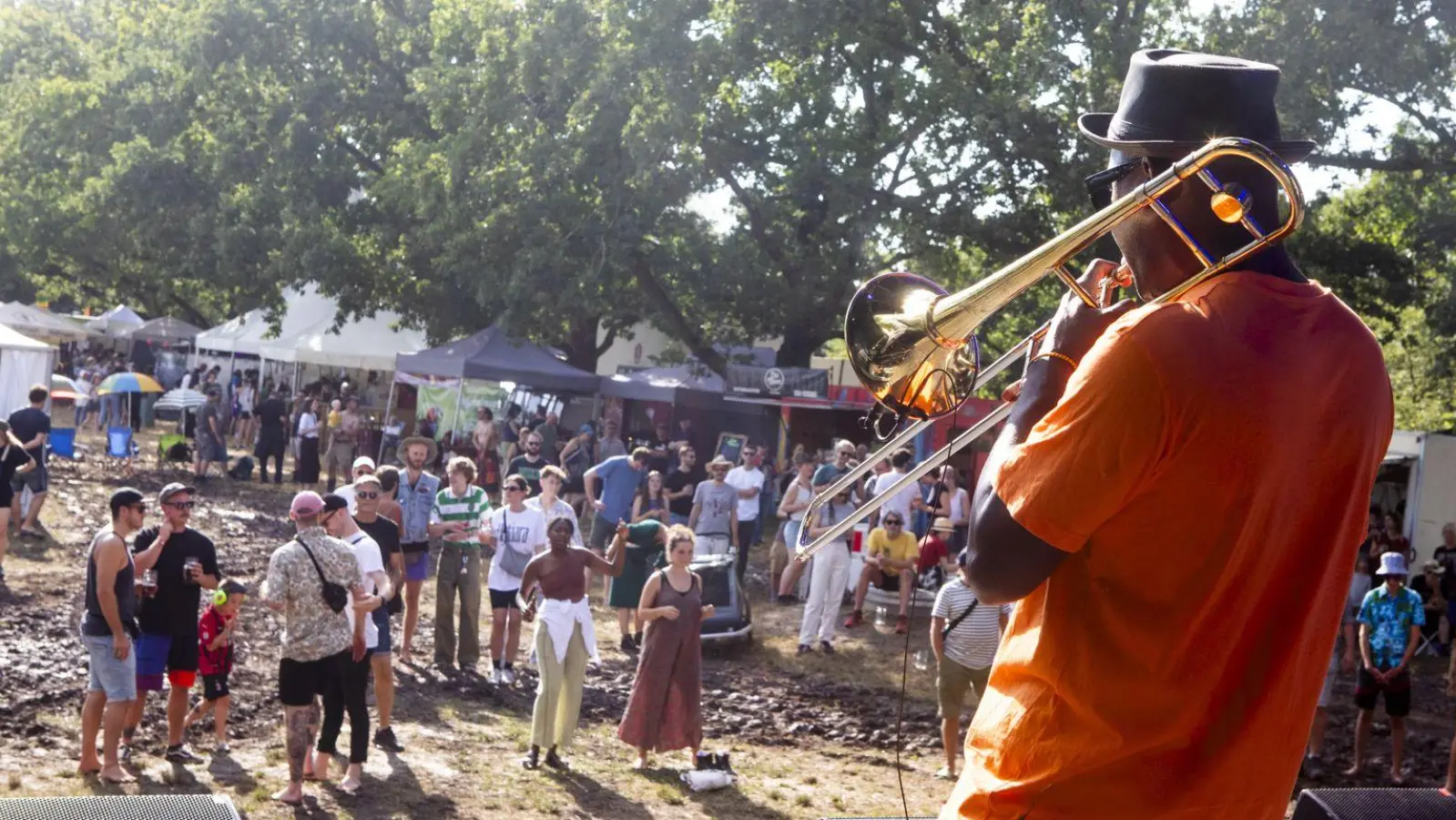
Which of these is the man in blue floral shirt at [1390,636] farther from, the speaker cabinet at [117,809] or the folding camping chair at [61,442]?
the folding camping chair at [61,442]

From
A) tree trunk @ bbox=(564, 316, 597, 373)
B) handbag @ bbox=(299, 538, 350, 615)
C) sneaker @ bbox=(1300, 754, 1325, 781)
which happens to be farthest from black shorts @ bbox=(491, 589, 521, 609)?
tree trunk @ bbox=(564, 316, 597, 373)

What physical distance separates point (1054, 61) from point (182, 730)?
A: 41.4ft

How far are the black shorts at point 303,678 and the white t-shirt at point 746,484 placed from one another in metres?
8.35

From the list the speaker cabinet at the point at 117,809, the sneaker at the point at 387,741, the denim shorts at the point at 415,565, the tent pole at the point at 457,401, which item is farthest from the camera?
the tent pole at the point at 457,401

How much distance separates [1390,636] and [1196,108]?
10.1 metres

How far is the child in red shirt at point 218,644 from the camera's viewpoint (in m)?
9.27

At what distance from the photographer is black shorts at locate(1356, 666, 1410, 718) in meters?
10.7

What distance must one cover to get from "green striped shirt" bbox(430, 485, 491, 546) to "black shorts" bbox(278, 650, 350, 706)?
3777 millimetres

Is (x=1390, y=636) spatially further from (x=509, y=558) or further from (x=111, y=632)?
(x=111, y=632)

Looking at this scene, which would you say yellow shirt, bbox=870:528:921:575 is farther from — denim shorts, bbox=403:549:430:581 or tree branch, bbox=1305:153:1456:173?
tree branch, bbox=1305:153:1456:173

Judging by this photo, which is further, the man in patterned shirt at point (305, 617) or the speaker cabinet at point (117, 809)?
the man in patterned shirt at point (305, 617)

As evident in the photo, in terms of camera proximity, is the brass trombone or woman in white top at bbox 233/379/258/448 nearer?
the brass trombone

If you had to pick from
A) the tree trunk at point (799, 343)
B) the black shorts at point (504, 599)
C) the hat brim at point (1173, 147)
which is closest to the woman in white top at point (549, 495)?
the black shorts at point (504, 599)

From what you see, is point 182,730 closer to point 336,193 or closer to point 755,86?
point 755,86
